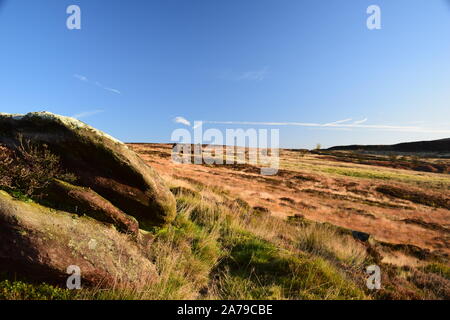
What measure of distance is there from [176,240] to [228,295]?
225 centimetres

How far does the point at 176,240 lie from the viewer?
6629mm

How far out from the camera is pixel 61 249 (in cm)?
421

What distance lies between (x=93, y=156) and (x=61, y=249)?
2.73 metres

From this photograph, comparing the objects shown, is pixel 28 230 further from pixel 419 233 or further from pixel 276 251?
pixel 419 233

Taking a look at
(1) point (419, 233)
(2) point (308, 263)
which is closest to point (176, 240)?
(2) point (308, 263)

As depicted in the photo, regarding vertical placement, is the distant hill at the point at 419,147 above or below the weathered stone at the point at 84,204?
above

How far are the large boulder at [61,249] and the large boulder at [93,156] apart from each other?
4.88ft

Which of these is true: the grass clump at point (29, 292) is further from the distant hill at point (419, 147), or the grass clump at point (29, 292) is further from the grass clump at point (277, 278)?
the distant hill at point (419, 147)

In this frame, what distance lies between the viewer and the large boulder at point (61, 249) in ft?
12.9

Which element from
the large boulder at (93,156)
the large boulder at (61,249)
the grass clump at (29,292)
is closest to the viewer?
the grass clump at (29,292)
